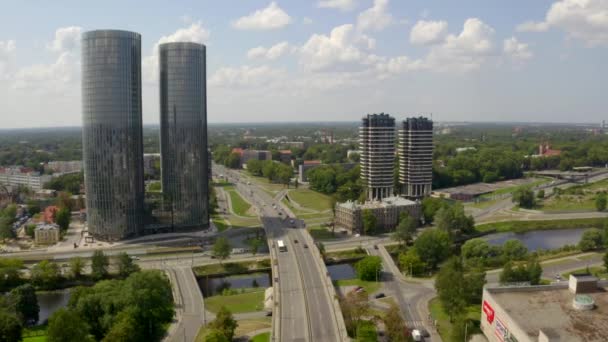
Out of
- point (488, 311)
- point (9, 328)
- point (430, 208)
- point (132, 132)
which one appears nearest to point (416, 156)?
point (430, 208)

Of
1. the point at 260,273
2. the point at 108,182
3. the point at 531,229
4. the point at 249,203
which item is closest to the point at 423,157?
the point at 531,229

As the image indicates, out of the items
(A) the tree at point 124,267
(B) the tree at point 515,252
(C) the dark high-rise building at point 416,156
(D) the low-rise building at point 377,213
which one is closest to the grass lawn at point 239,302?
(A) the tree at point 124,267

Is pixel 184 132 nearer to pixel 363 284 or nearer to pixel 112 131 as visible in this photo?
pixel 112 131

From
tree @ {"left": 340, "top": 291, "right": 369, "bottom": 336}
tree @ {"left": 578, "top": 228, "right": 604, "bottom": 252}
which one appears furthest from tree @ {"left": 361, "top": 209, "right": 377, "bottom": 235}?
tree @ {"left": 340, "top": 291, "right": 369, "bottom": 336}

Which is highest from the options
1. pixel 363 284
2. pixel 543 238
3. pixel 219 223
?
pixel 219 223

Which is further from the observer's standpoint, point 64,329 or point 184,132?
point 184,132

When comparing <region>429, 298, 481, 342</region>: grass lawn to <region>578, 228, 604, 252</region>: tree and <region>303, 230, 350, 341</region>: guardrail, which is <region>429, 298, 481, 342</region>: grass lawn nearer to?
<region>303, 230, 350, 341</region>: guardrail

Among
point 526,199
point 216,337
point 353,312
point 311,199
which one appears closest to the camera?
point 216,337
